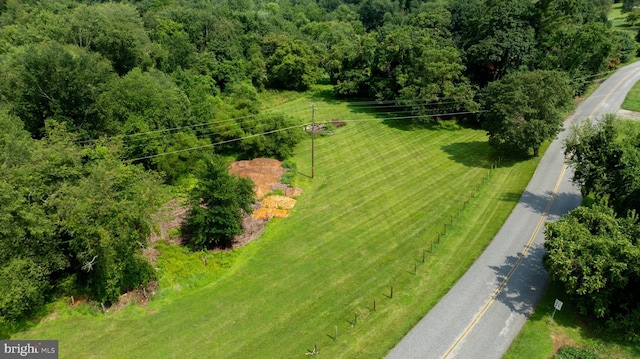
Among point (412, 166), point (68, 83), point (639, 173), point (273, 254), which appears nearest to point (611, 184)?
point (639, 173)

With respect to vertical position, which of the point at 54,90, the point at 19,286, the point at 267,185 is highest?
the point at 54,90

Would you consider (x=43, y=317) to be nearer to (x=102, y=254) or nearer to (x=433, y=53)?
(x=102, y=254)

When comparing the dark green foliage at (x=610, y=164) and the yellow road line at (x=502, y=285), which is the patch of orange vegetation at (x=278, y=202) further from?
the dark green foliage at (x=610, y=164)

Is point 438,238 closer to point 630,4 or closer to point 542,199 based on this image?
point 542,199

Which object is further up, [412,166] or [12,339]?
[412,166]

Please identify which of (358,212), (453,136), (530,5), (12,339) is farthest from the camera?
(530,5)

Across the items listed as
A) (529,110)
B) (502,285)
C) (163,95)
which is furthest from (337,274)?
(163,95)
